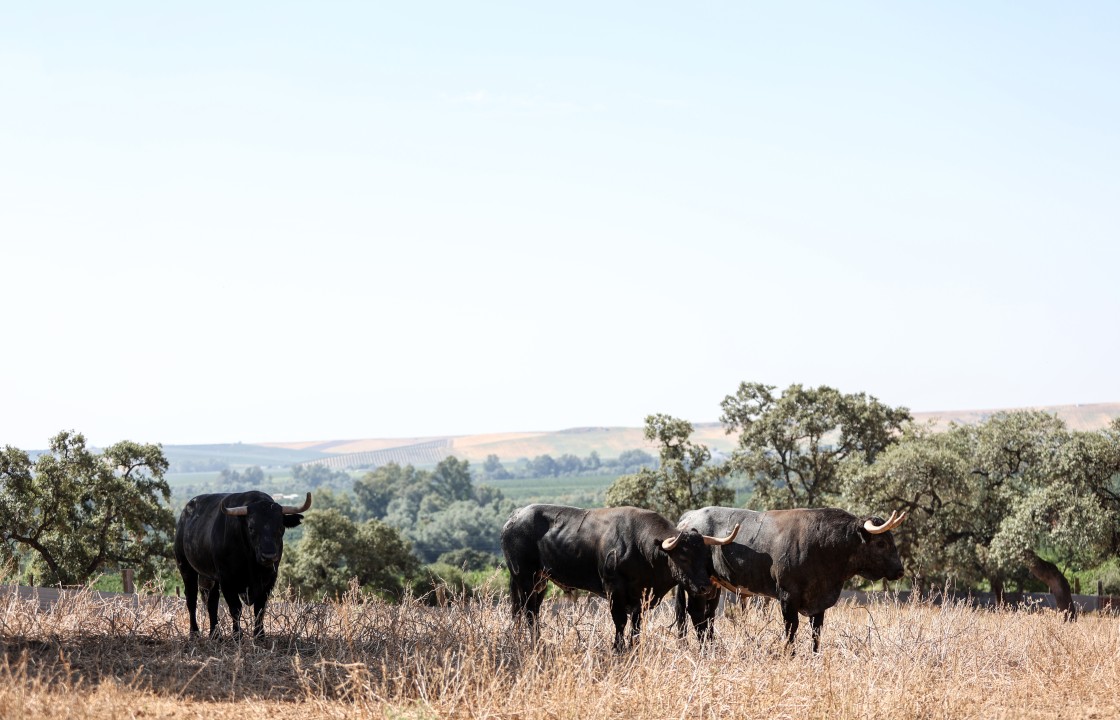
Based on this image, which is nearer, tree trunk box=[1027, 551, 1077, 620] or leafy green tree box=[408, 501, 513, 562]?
tree trunk box=[1027, 551, 1077, 620]

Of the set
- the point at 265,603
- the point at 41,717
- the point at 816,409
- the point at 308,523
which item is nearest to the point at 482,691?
the point at 41,717

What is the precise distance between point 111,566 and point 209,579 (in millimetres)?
26370

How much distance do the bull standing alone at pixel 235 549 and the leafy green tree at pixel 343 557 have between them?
114ft

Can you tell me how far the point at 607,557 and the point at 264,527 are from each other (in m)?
3.77

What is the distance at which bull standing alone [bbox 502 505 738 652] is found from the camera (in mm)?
11922

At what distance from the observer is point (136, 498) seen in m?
36.6

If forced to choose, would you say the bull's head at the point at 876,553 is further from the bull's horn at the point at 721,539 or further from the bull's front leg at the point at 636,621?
the bull's front leg at the point at 636,621

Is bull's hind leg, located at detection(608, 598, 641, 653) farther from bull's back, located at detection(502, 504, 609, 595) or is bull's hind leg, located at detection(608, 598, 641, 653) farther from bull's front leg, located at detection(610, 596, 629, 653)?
bull's back, located at detection(502, 504, 609, 595)

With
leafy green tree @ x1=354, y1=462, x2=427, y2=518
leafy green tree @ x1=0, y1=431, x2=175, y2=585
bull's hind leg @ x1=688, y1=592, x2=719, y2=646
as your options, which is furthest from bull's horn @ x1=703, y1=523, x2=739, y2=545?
leafy green tree @ x1=354, y1=462, x2=427, y2=518

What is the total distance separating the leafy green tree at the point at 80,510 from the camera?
35.8 meters

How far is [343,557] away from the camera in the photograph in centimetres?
4978

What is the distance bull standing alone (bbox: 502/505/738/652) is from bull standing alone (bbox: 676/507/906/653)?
51cm

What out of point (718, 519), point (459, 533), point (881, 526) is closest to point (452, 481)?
point (459, 533)

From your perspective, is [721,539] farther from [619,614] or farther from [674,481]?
[674,481]
